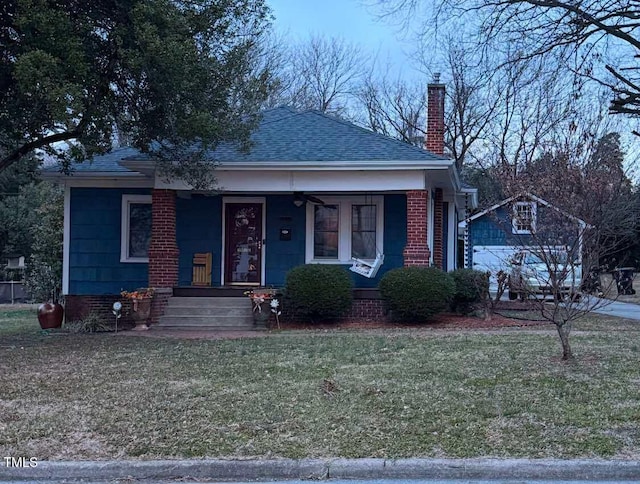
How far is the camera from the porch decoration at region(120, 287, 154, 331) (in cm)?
1362

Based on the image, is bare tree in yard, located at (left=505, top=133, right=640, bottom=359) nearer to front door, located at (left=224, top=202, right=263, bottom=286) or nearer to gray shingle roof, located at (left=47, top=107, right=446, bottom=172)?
gray shingle roof, located at (left=47, top=107, right=446, bottom=172)

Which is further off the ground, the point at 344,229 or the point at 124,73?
the point at 124,73

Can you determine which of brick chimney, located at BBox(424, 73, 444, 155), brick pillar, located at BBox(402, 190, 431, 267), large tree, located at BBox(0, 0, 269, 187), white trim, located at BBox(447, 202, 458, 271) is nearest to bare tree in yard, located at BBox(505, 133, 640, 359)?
brick pillar, located at BBox(402, 190, 431, 267)

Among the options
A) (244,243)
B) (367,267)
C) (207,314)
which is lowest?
(207,314)

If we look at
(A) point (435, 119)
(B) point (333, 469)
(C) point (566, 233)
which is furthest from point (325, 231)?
(B) point (333, 469)

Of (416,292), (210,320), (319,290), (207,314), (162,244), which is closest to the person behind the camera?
(416,292)

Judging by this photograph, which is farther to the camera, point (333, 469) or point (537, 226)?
point (537, 226)

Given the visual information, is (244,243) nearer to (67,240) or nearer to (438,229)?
(67,240)

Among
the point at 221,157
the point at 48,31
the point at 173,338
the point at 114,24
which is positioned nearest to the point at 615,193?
the point at 221,157

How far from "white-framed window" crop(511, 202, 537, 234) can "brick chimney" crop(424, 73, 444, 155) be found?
4.30 metres

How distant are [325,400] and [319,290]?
6560mm

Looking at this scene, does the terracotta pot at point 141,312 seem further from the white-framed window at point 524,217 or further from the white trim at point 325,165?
the white-framed window at point 524,217

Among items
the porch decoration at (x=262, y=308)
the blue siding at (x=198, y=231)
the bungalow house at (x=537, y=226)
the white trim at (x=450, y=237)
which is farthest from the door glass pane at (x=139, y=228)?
the white trim at (x=450, y=237)

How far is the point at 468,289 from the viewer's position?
594 inches
